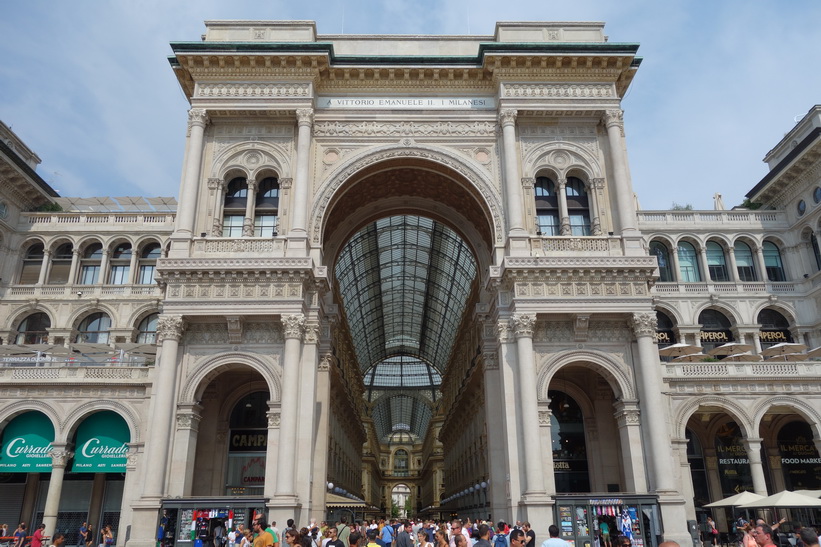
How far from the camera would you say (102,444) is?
105ft

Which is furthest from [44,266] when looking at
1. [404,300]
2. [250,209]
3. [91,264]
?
[404,300]

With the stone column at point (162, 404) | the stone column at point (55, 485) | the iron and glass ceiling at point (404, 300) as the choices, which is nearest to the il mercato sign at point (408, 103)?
the stone column at point (162, 404)

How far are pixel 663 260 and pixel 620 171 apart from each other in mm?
15816

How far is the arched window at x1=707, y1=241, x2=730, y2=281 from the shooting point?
43781mm

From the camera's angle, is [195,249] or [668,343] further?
[668,343]

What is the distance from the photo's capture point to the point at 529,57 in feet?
105

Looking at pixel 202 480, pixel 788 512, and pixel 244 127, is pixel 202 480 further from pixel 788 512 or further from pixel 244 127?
pixel 788 512

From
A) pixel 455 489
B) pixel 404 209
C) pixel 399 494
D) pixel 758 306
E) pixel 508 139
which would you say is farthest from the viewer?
pixel 399 494

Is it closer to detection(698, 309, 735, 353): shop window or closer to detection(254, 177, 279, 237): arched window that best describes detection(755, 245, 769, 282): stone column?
detection(698, 309, 735, 353): shop window

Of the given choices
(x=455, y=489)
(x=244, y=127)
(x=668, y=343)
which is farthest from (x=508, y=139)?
(x=455, y=489)

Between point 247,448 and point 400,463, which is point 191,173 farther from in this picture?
point 400,463

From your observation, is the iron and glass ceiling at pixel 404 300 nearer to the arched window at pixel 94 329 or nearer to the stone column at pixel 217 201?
the arched window at pixel 94 329

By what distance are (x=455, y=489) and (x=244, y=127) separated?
4391 centimetres

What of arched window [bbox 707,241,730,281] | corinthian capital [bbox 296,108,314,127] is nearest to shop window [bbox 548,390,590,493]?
arched window [bbox 707,241,730,281]
